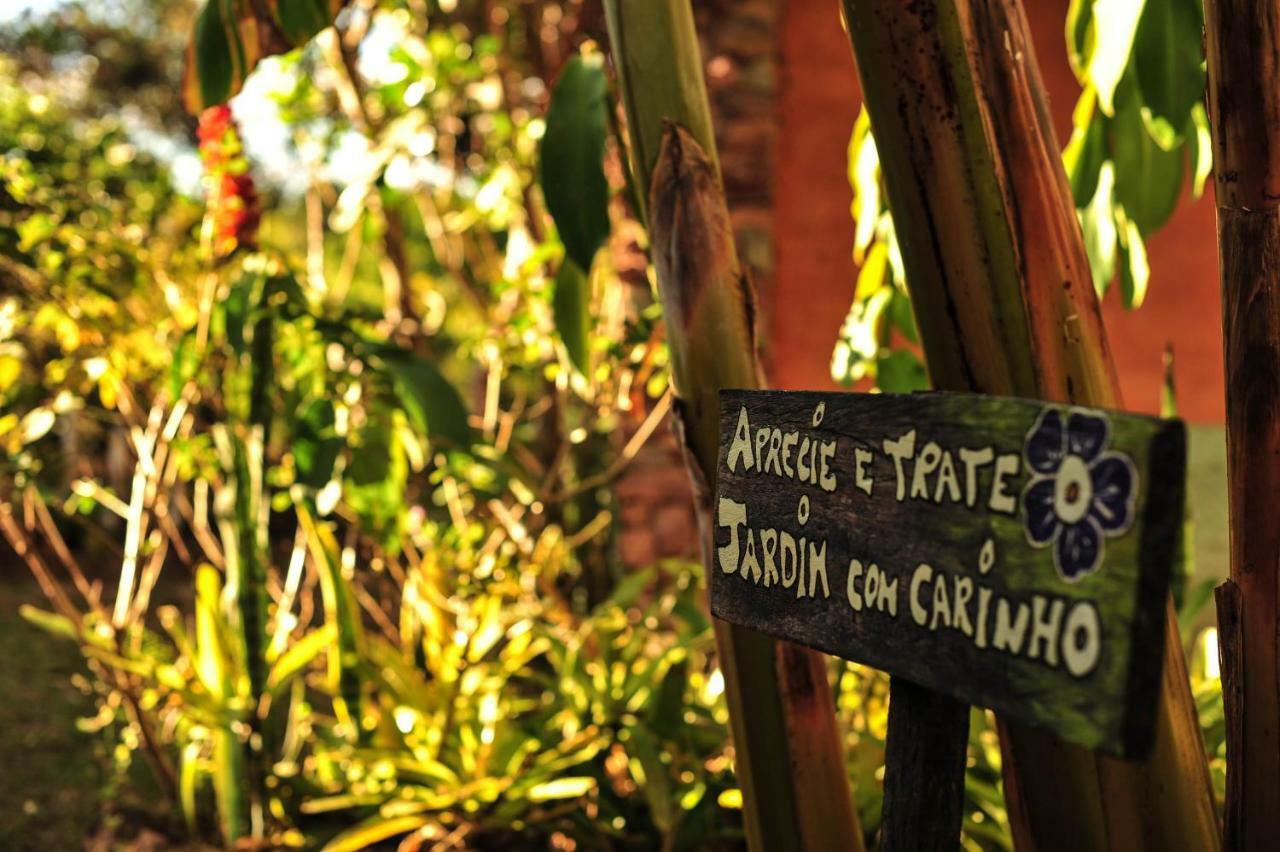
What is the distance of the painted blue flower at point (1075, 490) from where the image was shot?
79 centimetres

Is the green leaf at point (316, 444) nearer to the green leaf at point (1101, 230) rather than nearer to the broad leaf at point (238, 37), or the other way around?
the broad leaf at point (238, 37)

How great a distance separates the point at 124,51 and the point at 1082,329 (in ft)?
33.0

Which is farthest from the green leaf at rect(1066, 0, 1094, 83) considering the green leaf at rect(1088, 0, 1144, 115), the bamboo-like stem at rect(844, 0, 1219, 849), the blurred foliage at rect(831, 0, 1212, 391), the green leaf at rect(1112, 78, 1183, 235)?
the bamboo-like stem at rect(844, 0, 1219, 849)

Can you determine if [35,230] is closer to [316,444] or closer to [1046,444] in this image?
[316,444]

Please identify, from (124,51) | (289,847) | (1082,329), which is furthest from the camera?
(124,51)

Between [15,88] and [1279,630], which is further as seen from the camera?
[15,88]

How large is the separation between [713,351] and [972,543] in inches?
21.9

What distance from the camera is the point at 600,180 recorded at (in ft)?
5.59

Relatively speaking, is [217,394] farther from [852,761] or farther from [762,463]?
[762,463]

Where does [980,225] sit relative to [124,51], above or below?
below

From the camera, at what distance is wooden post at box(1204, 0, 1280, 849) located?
1154 millimetres

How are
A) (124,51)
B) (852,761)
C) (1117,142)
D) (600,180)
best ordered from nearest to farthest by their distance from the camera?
(600,180)
(1117,142)
(852,761)
(124,51)

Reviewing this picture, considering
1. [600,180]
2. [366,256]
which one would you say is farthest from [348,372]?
[366,256]

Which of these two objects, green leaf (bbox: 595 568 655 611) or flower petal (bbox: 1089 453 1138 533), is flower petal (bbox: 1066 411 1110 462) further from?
green leaf (bbox: 595 568 655 611)
